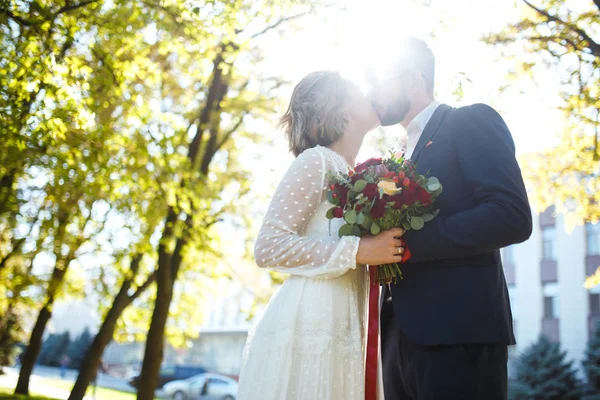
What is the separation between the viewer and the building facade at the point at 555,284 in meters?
30.5

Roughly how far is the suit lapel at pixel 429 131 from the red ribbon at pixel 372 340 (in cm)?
62

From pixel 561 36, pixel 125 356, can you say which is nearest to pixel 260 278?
pixel 561 36

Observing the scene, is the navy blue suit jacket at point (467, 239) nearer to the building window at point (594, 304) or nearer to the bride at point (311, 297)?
the bride at point (311, 297)

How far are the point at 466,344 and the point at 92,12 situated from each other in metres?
6.58

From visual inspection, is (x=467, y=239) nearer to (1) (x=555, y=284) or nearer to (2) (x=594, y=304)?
(2) (x=594, y=304)

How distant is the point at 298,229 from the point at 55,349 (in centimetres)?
7189

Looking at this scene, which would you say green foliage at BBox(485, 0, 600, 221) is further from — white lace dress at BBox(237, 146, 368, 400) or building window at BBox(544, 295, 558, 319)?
building window at BBox(544, 295, 558, 319)

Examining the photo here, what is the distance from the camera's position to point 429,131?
122 inches

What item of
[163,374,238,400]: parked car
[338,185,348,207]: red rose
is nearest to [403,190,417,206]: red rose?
[338,185,348,207]: red rose

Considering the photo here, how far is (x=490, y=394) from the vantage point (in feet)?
8.56

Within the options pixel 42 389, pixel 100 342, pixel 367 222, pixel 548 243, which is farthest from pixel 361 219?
→ pixel 548 243

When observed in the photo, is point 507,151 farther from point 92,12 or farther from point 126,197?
point 126,197

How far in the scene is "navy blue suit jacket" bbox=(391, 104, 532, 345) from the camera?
266cm

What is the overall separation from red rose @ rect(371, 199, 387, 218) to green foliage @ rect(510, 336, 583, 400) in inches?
1010
